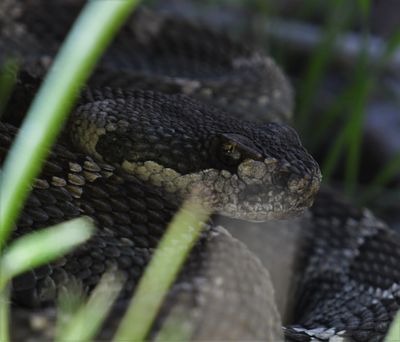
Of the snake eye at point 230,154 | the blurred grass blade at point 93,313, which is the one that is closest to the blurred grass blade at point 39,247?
the blurred grass blade at point 93,313

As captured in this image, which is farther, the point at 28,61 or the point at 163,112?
the point at 28,61

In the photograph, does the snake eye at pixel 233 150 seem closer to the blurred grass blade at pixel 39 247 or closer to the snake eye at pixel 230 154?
the snake eye at pixel 230 154

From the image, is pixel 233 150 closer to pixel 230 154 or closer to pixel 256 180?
pixel 230 154

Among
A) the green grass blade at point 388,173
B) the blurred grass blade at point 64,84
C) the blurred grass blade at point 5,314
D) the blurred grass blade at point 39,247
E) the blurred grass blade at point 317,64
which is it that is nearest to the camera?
the blurred grass blade at point 64,84

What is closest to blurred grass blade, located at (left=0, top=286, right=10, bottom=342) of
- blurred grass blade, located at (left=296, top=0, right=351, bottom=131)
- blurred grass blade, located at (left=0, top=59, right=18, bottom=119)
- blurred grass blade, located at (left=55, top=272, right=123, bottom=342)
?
blurred grass blade, located at (left=55, top=272, right=123, bottom=342)

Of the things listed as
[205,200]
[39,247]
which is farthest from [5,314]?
[205,200]

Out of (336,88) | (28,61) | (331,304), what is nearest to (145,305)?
(331,304)

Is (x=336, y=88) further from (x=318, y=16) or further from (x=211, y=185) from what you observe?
(x=211, y=185)
